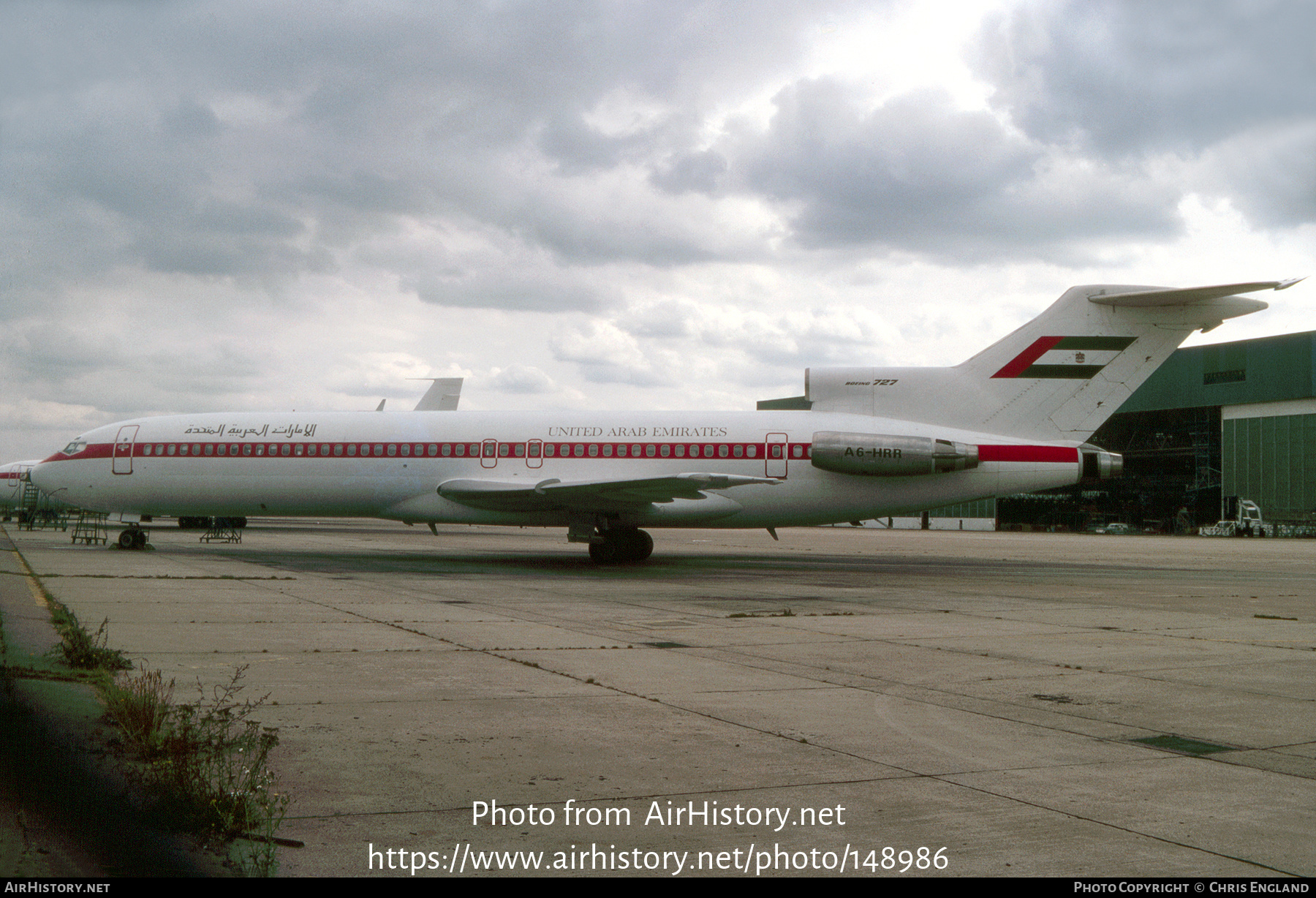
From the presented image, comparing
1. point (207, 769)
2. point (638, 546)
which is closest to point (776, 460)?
point (638, 546)

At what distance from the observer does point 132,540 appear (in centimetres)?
2230

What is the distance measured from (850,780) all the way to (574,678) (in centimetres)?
310

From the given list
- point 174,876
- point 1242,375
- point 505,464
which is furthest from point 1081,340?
point 1242,375

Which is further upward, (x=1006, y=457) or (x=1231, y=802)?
(x=1006, y=457)

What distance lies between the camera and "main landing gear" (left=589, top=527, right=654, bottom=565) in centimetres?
2042

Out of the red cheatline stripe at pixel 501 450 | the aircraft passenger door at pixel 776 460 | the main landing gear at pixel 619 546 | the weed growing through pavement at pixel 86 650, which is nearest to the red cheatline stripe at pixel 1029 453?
the red cheatline stripe at pixel 501 450

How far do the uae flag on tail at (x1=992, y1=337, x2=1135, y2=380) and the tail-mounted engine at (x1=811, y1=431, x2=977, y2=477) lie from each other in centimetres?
206

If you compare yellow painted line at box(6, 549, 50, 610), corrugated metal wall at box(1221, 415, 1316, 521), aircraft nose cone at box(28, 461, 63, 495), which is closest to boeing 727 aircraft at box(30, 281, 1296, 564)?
aircraft nose cone at box(28, 461, 63, 495)

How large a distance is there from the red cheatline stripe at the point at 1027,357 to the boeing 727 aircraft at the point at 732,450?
3 cm

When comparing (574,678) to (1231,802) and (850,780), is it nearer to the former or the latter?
(850,780)

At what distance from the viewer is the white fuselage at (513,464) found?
66.0 feet

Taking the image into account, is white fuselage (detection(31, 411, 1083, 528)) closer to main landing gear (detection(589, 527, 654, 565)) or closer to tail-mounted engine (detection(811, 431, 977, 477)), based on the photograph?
tail-mounted engine (detection(811, 431, 977, 477))

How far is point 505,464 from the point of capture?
20797 millimetres

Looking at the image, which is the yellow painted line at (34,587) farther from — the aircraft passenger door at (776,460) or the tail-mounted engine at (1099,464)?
the tail-mounted engine at (1099,464)
